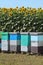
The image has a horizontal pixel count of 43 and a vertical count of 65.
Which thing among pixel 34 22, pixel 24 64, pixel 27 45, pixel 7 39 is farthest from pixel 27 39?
pixel 24 64

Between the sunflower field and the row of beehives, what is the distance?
1467 millimetres

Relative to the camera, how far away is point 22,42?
15062 mm

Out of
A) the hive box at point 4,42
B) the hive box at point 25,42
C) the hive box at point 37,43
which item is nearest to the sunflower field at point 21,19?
the hive box at point 4,42

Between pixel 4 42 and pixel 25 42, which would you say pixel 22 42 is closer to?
pixel 25 42

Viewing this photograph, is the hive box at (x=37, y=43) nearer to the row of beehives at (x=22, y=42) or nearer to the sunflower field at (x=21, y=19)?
the row of beehives at (x=22, y=42)

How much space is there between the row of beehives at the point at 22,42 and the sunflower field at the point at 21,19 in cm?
147

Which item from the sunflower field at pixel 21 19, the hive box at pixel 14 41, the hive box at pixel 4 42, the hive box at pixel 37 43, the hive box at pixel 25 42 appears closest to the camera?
the hive box at pixel 37 43

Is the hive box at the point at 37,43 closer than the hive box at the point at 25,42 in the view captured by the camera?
Yes

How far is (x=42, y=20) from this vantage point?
16.8 m

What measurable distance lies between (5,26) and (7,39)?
213cm

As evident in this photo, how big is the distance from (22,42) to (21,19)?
2537 mm

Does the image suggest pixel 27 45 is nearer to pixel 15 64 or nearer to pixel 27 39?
pixel 27 39

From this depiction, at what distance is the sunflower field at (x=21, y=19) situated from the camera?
16.7 m

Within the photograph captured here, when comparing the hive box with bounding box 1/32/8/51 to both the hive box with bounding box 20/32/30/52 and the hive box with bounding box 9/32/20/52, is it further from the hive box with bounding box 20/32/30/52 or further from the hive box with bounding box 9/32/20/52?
the hive box with bounding box 20/32/30/52
